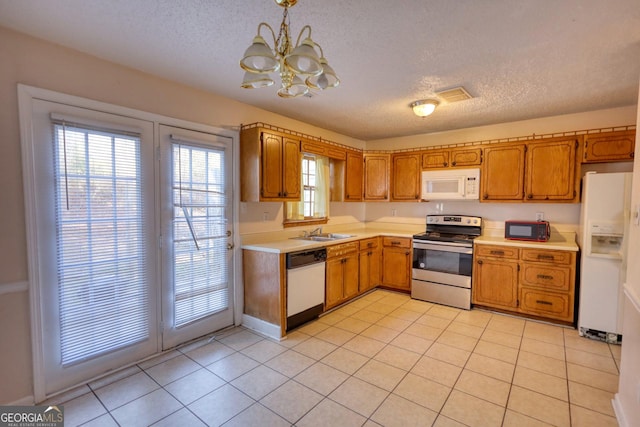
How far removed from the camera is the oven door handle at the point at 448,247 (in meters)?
3.81

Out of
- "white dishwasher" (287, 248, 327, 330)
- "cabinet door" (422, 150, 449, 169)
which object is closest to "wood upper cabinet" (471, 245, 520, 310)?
"cabinet door" (422, 150, 449, 169)

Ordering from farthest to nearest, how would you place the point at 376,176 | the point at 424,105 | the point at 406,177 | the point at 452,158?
1. the point at 376,176
2. the point at 406,177
3. the point at 452,158
4. the point at 424,105

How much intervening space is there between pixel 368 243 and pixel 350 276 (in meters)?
0.64

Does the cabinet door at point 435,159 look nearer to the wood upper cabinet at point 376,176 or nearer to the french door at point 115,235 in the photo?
the wood upper cabinet at point 376,176

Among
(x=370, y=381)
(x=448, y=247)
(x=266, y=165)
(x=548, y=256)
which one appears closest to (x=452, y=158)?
(x=448, y=247)

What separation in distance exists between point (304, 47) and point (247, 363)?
2471 mm

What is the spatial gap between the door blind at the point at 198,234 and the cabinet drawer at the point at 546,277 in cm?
351

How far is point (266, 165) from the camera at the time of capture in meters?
3.19

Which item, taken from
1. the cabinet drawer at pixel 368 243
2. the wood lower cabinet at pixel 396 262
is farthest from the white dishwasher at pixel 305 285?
the wood lower cabinet at pixel 396 262

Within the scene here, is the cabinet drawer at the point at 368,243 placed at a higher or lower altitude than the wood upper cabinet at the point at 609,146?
lower

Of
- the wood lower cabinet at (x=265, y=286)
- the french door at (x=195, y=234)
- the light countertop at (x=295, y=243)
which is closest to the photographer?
the french door at (x=195, y=234)

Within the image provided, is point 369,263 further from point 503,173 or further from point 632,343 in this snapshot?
point 632,343

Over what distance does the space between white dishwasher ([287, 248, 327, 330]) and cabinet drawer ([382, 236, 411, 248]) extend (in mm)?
1425

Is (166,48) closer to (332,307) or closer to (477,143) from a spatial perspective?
(332,307)
